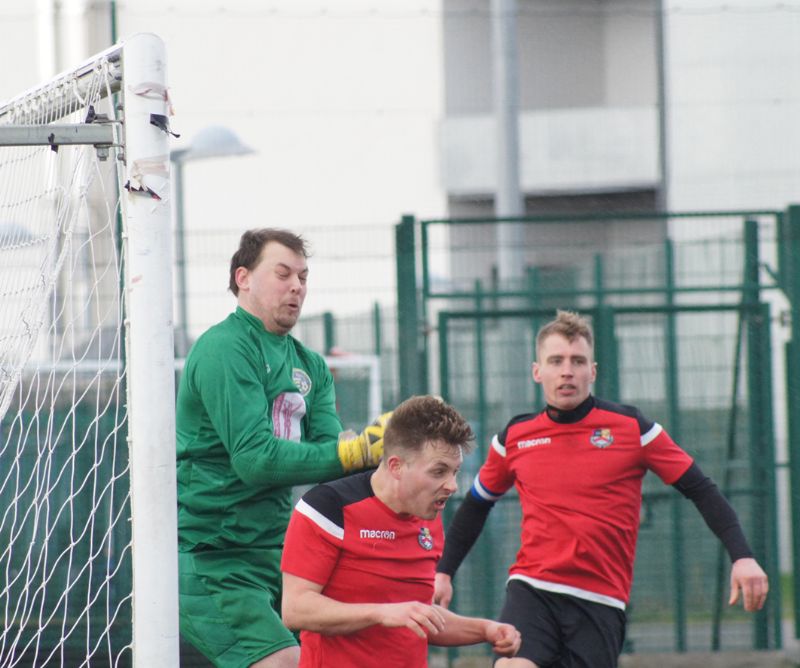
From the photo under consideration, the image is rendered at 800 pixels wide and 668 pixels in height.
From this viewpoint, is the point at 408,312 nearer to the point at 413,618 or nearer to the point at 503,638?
the point at 503,638

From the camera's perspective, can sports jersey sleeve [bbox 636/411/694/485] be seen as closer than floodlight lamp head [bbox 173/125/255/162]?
Yes

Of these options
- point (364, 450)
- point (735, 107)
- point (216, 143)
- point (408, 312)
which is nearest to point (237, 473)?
point (364, 450)

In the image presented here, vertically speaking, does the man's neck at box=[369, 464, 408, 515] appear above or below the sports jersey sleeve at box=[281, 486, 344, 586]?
above

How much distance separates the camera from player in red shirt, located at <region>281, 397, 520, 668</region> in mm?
3359

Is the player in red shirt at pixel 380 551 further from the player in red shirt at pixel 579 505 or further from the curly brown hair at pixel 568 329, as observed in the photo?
the curly brown hair at pixel 568 329

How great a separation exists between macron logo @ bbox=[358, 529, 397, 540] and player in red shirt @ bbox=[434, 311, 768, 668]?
1.51 meters

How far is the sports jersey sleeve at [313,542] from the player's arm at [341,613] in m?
0.03

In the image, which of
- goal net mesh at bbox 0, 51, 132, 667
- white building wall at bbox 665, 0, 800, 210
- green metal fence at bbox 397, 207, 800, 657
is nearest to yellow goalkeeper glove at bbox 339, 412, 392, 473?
goal net mesh at bbox 0, 51, 132, 667

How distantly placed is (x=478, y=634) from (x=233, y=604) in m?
0.81

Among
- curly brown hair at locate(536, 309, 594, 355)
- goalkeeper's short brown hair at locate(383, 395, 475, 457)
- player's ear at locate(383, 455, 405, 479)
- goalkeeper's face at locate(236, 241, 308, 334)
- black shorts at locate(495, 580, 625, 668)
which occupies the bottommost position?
black shorts at locate(495, 580, 625, 668)

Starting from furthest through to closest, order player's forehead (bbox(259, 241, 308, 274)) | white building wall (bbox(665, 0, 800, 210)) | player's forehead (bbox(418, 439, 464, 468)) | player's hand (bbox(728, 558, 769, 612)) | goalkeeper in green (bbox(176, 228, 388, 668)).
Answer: white building wall (bbox(665, 0, 800, 210)), player's hand (bbox(728, 558, 769, 612)), player's forehead (bbox(259, 241, 308, 274)), goalkeeper in green (bbox(176, 228, 388, 668)), player's forehead (bbox(418, 439, 464, 468))

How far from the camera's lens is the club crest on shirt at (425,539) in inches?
141

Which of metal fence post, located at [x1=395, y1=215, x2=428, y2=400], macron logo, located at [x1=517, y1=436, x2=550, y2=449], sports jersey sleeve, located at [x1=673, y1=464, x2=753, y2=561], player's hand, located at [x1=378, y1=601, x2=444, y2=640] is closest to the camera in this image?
player's hand, located at [x1=378, y1=601, x2=444, y2=640]

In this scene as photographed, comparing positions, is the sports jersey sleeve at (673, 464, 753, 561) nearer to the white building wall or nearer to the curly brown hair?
the curly brown hair
